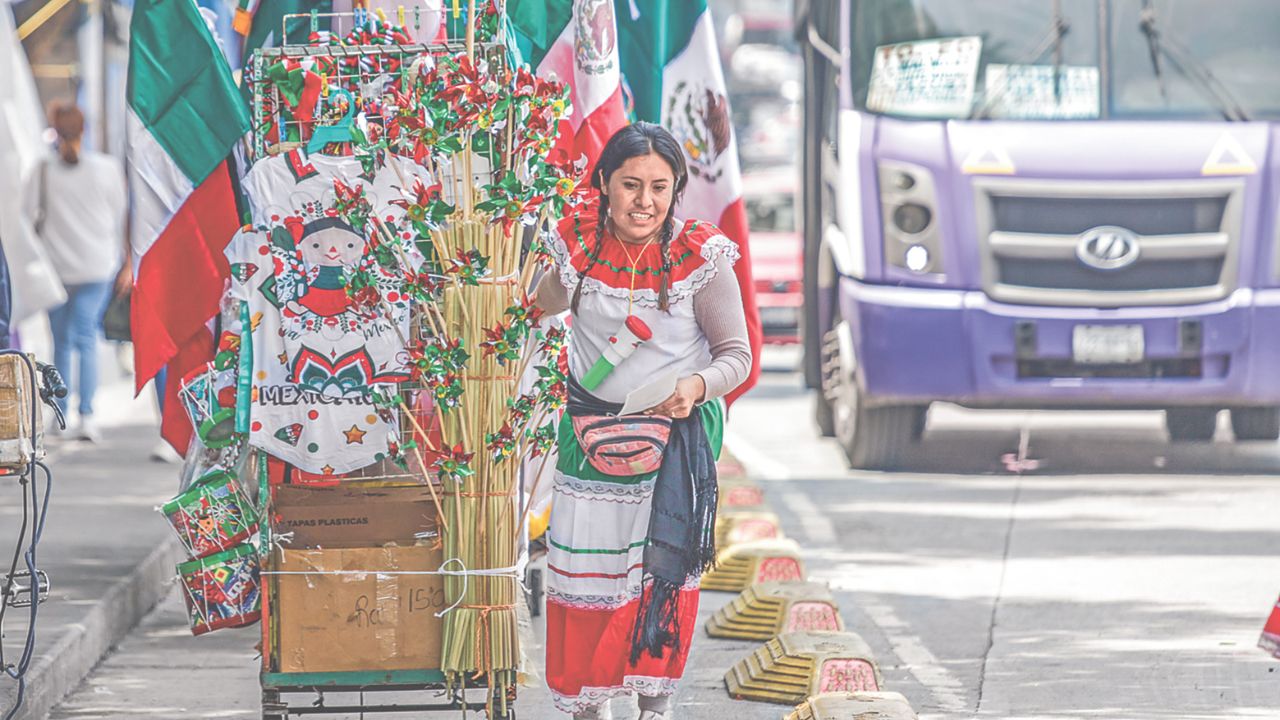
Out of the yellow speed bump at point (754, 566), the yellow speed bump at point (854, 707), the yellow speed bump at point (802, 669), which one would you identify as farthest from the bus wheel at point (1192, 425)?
the yellow speed bump at point (854, 707)

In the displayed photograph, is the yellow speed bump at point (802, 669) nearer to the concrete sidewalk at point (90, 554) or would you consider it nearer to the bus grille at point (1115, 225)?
the concrete sidewalk at point (90, 554)

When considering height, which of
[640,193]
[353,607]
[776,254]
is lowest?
[776,254]

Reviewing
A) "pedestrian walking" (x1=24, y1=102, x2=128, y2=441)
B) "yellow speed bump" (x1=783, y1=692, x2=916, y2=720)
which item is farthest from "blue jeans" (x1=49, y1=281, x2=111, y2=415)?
"yellow speed bump" (x1=783, y1=692, x2=916, y2=720)

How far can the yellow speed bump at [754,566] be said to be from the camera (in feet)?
28.2

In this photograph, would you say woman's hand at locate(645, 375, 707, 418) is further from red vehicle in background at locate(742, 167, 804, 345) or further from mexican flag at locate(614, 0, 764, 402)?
red vehicle in background at locate(742, 167, 804, 345)

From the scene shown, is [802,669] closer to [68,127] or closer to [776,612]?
[776,612]

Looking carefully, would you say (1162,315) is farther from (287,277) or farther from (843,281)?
(287,277)

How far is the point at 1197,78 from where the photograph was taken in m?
11.7

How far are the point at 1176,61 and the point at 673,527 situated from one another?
700 cm

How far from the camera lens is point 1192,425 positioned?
13758 mm

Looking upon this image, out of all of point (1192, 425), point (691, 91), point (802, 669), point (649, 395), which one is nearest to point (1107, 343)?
point (1192, 425)

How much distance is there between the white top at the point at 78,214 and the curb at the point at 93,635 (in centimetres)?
416

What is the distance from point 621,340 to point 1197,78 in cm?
689

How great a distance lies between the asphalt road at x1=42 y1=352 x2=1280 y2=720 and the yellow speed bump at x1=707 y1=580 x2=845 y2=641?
111mm
